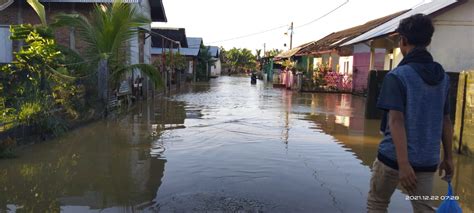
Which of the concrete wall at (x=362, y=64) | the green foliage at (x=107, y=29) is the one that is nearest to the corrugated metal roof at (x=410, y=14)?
the concrete wall at (x=362, y=64)

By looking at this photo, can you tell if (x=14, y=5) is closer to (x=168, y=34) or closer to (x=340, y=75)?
(x=340, y=75)

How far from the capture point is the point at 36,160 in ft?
22.8

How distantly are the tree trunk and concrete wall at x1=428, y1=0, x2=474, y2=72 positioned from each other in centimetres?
1039

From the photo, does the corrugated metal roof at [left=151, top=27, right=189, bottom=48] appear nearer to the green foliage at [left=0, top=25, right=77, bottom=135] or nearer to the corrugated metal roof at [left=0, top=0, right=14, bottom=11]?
the corrugated metal roof at [left=0, top=0, right=14, bottom=11]

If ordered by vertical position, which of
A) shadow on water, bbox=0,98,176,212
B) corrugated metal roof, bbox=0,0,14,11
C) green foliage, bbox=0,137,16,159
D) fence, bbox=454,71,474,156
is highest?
corrugated metal roof, bbox=0,0,14,11

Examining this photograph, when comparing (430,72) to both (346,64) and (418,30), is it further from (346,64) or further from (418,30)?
(346,64)

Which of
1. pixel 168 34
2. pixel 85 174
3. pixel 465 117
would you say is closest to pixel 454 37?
pixel 465 117

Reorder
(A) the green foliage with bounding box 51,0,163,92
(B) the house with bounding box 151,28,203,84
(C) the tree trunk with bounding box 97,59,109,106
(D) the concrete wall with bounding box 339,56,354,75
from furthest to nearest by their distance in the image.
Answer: (B) the house with bounding box 151,28,203,84
(D) the concrete wall with bounding box 339,56,354,75
(A) the green foliage with bounding box 51,0,163,92
(C) the tree trunk with bounding box 97,59,109,106

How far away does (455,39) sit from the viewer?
52.2 feet

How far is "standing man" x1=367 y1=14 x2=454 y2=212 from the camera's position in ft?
9.73

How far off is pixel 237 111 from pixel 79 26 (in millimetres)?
5155

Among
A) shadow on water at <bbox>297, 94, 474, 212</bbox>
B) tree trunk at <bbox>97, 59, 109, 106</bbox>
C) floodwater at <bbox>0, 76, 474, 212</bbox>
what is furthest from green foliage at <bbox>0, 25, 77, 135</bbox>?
shadow on water at <bbox>297, 94, 474, 212</bbox>

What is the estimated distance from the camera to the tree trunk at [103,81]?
12078mm

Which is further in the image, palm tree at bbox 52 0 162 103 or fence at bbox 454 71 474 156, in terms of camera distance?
palm tree at bbox 52 0 162 103
